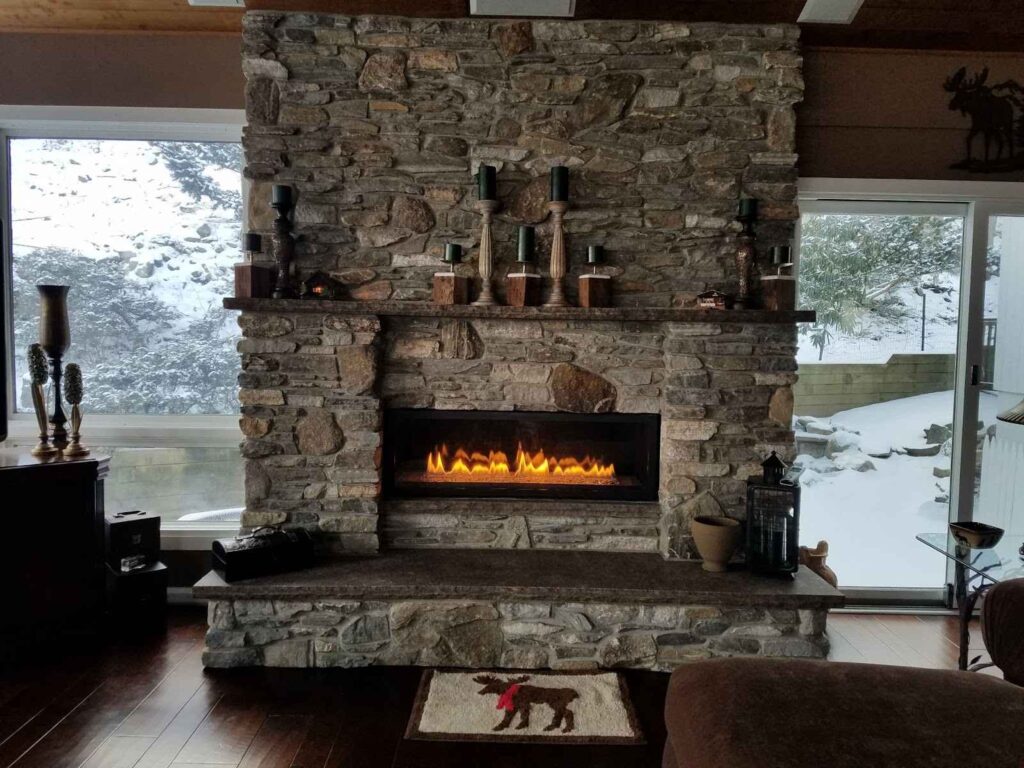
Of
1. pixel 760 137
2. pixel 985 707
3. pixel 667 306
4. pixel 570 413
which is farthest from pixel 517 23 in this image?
pixel 985 707

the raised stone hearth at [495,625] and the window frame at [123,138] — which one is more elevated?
the window frame at [123,138]

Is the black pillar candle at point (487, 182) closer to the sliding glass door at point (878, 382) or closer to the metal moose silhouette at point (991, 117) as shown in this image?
the sliding glass door at point (878, 382)

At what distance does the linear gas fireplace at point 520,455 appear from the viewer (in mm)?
3291

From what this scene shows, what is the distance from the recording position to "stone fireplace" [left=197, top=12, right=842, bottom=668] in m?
3.13

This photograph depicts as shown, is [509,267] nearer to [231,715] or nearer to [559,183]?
[559,183]

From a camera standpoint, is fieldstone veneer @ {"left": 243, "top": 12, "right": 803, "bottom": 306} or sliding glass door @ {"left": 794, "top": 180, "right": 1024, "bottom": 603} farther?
sliding glass door @ {"left": 794, "top": 180, "right": 1024, "bottom": 603}

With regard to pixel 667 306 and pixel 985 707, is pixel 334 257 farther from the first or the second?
pixel 985 707

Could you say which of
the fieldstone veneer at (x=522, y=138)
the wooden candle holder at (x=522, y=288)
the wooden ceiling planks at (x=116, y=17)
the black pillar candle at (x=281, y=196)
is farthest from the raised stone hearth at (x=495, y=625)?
the wooden ceiling planks at (x=116, y=17)

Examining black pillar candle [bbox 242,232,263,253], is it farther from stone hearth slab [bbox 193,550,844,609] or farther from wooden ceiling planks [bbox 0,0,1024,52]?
stone hearth slab [bbox 193,550,844,609]

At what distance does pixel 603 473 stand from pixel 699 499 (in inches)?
18.5

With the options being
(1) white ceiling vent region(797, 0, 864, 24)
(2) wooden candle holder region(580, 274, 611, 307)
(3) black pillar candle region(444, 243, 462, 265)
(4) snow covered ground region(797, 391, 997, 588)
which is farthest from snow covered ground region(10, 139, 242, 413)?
(4) snow covered ground region(797, 391, 997, 588)

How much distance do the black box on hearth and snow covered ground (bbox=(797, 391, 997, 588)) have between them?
3.24 metres

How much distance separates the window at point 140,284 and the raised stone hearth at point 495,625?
0.99 m

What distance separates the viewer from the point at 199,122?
3.38 m
